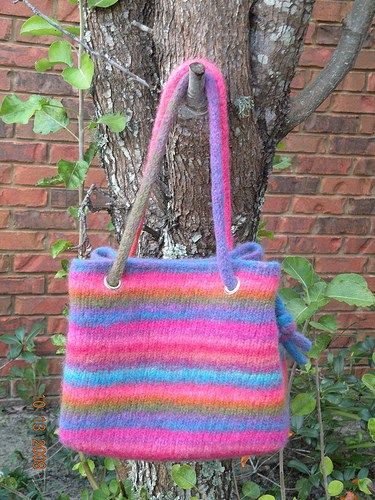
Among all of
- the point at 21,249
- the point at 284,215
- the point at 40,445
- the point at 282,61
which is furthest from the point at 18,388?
the point at 282,61

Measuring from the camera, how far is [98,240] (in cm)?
213

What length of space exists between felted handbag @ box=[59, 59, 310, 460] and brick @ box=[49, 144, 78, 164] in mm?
1298

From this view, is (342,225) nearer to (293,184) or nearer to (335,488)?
(293,184)

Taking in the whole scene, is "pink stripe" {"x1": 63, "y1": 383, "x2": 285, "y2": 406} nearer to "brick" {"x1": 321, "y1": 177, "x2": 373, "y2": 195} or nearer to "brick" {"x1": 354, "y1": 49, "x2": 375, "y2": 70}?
"brick" {"x1": 321, "y1": 177, "x2": 373, "y2": 195}

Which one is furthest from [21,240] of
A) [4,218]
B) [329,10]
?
[329,10]

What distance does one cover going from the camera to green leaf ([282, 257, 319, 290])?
3.67ft

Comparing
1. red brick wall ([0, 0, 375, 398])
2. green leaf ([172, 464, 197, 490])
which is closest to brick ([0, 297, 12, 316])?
red brick wall ([0, 0, 375, 398])

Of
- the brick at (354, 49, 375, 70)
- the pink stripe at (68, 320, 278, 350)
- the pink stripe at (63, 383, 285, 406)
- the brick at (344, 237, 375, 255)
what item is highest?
the brick at (354, 49, 375, 70)

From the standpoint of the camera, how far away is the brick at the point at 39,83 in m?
1.96

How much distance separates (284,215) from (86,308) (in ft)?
5.14

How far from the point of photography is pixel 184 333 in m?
0.81

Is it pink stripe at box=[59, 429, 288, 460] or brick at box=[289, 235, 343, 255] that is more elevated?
pink stripe at box=[59, 429, 288, 460]

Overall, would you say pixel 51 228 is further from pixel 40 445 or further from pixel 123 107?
pixel 123 107

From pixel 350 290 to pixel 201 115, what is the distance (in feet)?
1.38
